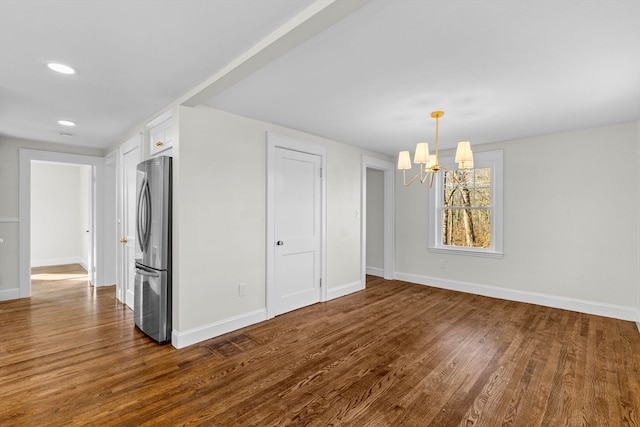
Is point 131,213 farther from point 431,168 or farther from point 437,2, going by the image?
point 437,2

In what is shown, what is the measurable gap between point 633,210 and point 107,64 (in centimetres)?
555

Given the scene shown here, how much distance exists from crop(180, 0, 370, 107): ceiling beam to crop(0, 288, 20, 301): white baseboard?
446cm

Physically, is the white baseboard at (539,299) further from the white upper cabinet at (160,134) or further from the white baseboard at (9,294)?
the white baseboard at (9,294)

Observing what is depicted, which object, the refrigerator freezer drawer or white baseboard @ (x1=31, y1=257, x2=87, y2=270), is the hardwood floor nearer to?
the refrigerator freezer drawer

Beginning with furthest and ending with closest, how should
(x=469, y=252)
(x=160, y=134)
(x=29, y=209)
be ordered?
1. (x=469, y=252)
2. (x=29, y=209)
3. (x=160, y=134)

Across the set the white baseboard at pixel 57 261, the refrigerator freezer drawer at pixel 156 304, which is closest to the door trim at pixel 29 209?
the white baseboard at pixel 57 261

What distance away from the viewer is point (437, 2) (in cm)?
154

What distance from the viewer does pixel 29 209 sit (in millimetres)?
4453

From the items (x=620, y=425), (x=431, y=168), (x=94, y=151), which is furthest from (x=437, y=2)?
(x=94, y=151)

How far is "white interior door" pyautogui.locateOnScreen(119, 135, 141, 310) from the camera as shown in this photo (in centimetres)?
377

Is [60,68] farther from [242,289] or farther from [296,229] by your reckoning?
[296,229]

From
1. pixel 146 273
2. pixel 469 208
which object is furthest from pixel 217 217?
pixel 469 208

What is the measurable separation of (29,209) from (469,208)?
6.77 metres

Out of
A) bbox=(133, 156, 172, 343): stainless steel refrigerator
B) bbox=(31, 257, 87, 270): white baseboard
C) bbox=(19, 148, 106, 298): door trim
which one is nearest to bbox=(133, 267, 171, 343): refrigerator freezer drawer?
bbox=(133, 156, 172, 343): stainless steel refrigerator
